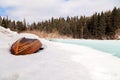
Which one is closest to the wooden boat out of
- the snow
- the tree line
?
the snow

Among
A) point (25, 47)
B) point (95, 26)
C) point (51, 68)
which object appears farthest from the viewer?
point (95, 26)

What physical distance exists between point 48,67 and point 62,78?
1.84ft

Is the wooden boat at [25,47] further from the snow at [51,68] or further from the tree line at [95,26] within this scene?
the tree line at [95,26]

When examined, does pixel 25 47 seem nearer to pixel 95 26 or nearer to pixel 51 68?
pixel 51 68

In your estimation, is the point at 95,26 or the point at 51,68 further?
the point at 95,26

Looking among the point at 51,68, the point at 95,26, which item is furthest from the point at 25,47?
the point at 95,26

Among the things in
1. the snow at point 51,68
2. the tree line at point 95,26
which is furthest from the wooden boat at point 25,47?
the tree line at point 95,26

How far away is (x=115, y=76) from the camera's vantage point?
379 cm

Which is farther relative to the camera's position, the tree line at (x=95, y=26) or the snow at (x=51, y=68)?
the tree line at (x=95, y=26)

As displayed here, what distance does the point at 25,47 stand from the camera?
524 cm

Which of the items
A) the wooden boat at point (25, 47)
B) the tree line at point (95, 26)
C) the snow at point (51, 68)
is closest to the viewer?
the snow at point (51, 68)

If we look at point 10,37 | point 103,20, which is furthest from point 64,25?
→ point 10,37

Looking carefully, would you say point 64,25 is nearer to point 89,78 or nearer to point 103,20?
point 103,20

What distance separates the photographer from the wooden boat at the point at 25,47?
16.6 ft
